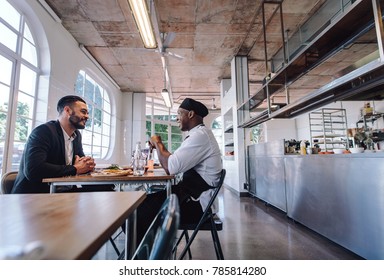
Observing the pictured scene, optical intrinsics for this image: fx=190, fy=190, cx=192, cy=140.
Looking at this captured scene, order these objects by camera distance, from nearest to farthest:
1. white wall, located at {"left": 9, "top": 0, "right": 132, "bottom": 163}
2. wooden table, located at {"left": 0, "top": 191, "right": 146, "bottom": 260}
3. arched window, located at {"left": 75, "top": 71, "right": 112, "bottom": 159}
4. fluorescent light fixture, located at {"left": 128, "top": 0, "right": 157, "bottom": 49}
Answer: wooden table, located at {"left": 0, "top": 191, "right": 146, "bottom": 260}, fluorescent light fixture, located at {"left": 128, "top": 0, "right": 157, "bottom": 49}, white wall, located at {"left": 9, "top": 0, "right": 132, "bottom": 163}, arched window, located at {"left": 75, "top": 71, "right": 112, "bottom": 159}

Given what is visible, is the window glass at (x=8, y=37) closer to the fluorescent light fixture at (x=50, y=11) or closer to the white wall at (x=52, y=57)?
the white wall at (x=52, y=57)

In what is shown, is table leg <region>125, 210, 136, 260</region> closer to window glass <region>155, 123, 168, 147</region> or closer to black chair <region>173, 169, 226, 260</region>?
black chair <region>173, 169, 226, 260</region>

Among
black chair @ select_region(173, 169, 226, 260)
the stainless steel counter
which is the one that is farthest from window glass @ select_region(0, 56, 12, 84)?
the stainless steel counter

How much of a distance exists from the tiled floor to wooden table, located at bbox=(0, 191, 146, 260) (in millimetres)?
1298

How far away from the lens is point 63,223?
46 centimetres

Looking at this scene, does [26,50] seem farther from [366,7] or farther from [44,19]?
[366,7]

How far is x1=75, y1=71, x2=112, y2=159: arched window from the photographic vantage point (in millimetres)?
5148

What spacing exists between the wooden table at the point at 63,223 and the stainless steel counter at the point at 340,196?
1.93 meters

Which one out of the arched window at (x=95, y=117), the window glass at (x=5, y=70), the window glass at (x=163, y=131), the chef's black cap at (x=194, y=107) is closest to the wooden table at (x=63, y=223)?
the chef's black cap at (x=194, y=107)

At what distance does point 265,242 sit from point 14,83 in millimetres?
4007

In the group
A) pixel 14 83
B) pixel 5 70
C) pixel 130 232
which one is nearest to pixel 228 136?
pixel 14 83

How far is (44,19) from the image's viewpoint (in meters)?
3.26

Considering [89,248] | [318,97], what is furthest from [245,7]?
[89,248]
